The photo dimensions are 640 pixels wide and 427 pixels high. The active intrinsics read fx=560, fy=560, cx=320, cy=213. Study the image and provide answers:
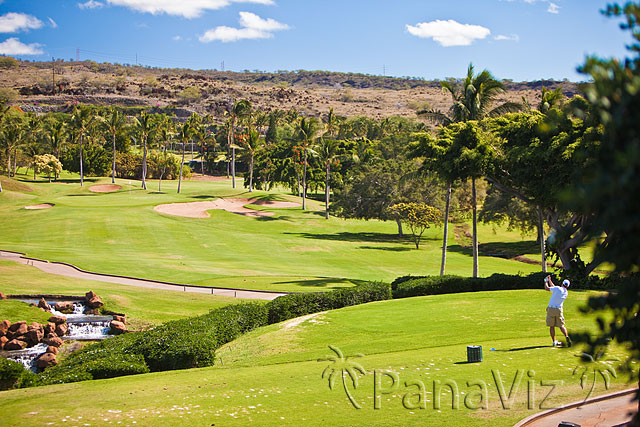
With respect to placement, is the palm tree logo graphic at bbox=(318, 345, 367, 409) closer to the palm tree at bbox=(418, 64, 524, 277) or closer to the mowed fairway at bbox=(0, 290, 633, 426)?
the mowed fairway at bbox=(0, 290, 633, 426)

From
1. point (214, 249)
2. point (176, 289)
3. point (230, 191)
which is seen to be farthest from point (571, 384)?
point (230, 191)

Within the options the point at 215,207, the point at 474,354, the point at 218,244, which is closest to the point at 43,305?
the point at 474,354

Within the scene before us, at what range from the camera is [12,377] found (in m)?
16.7

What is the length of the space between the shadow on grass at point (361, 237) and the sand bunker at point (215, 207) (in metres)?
12.4

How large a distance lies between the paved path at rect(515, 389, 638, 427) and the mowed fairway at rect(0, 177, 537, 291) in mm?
23215

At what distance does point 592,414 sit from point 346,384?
5.23 metres

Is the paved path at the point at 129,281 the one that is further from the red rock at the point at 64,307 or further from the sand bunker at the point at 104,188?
A: the sand bunker at the point at 104,188

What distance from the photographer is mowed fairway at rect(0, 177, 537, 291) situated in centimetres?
3975

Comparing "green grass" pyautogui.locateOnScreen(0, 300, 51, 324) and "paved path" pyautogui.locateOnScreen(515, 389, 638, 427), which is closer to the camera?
"paved path" pyautogui.locateOnScreen(515, 389, 638, 427)

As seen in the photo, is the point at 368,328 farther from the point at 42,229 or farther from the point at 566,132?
the point at 42,229

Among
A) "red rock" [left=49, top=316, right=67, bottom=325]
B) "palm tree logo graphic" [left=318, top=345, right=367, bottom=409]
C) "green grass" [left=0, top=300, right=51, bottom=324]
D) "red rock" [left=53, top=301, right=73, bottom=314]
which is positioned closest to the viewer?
"palm tree logo graphic" [left=318, top=345, right=367, bottom=409]

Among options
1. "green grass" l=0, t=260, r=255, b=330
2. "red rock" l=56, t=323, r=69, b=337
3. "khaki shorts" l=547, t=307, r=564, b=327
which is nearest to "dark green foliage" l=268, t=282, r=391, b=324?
"green grass" l=0, t=260, r=255, b=330

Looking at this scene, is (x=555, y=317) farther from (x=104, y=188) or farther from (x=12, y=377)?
(x=104, y=188)

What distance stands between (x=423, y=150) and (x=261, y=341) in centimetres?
2077
